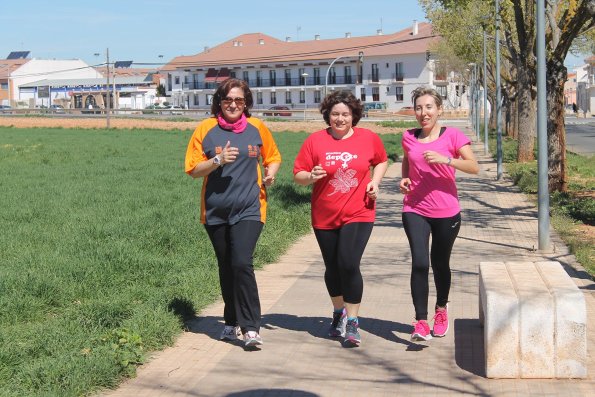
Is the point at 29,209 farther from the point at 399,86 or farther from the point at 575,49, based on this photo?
the point at 399,86

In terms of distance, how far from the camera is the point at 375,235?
14.0 meters

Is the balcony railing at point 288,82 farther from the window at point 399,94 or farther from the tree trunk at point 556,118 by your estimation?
the tree trunk at point 556,118

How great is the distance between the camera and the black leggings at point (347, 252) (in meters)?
7.29

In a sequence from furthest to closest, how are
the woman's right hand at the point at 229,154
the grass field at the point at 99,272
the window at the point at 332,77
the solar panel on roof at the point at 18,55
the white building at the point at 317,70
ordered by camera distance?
the solar panel on roof at the point at 18,55 → the window at the point at 332,77 → the white building at the point at 317,70 → the woman's right hand at the point at 229,154 → the grass field at the point at 99,272

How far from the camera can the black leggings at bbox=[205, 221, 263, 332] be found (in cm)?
734

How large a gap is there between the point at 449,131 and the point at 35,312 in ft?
11.8

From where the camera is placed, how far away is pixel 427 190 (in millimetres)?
7344

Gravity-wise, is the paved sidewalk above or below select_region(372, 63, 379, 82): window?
below

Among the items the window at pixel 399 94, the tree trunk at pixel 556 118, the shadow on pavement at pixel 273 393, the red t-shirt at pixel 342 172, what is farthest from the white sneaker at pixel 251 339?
the window at pixel 399 94

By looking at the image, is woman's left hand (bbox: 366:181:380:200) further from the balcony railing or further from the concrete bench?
the balcony railing

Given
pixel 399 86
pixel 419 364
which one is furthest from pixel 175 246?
pixel 399 86

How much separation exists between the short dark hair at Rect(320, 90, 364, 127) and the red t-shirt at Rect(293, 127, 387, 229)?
14cm

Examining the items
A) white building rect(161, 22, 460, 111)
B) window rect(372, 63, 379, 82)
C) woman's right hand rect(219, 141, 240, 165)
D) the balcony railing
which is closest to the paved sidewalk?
woman's right hand rect(219, 141, 240, 165)

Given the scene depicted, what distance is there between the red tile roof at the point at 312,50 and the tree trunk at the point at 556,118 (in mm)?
81481
